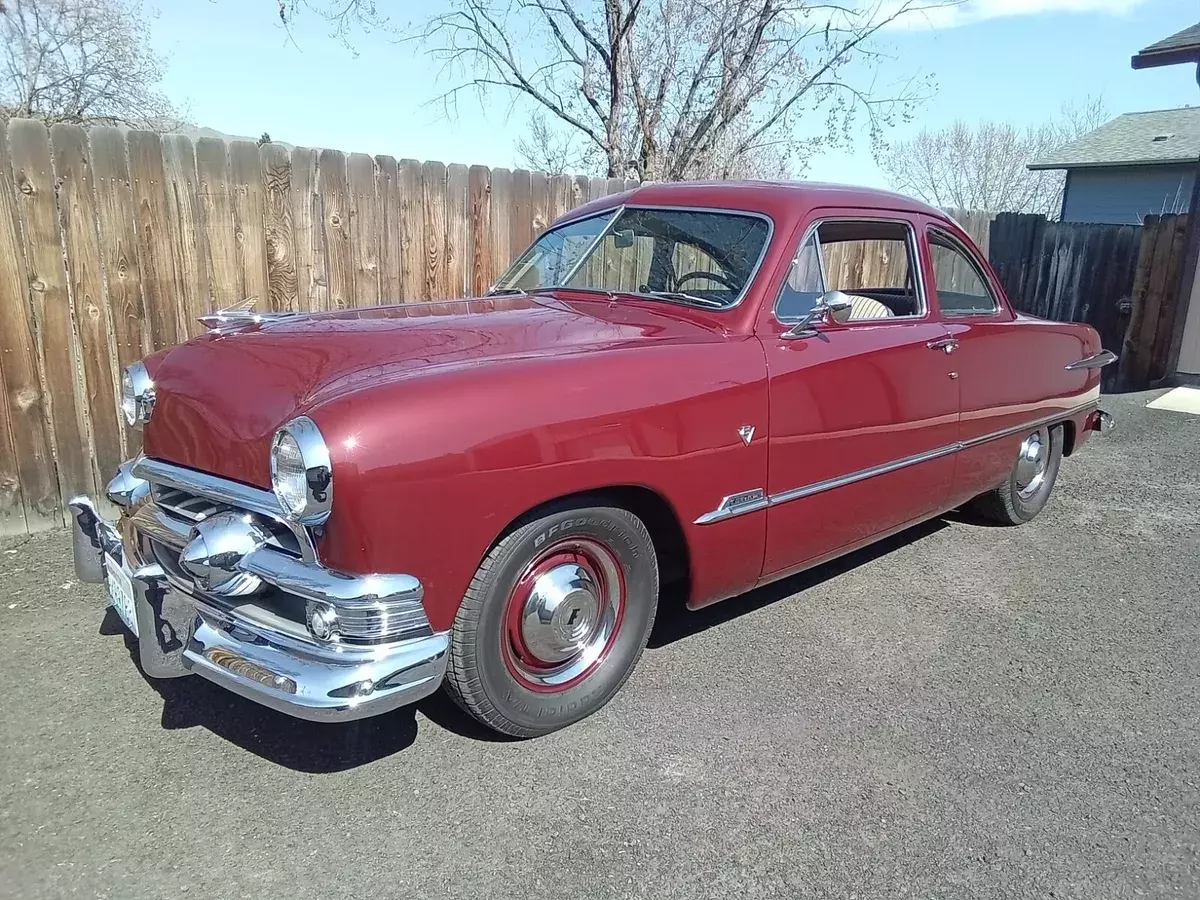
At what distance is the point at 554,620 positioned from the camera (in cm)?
278

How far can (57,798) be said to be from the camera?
255 cm

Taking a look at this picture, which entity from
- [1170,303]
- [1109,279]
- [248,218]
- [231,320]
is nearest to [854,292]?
[231,320]

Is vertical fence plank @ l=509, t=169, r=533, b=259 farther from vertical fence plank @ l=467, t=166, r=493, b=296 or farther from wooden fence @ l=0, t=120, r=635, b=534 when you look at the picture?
wooden fence @ l=0, t=120, r=635, b=534

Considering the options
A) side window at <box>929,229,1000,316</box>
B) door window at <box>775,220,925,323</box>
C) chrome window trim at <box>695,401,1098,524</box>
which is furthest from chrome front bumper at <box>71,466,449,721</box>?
side window at <box>929,229,1000,316</box>

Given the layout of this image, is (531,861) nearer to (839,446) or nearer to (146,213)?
(839,446)

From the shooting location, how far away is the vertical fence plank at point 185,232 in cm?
466

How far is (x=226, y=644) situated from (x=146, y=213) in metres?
3.12

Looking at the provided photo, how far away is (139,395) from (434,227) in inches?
115

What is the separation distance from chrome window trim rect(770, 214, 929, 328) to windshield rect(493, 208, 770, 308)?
17 centimetres

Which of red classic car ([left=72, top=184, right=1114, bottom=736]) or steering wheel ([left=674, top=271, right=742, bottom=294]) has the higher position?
steering wheel ([left=674, top=271, right=742, bottom=294])

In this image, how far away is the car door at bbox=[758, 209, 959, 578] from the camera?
10.9 feet

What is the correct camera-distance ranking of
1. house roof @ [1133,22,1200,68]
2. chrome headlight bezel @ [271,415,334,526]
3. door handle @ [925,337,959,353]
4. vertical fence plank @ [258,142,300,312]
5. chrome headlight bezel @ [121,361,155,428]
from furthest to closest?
house roof @ [1133,22,1200,68] → vertical fence plank @ [258,142,300,312] → door handle @ [925,337,959,353] → chrome headlight bezel @ [121,361,155,428] → chrome headlight bezel @ [271,415,334,526]

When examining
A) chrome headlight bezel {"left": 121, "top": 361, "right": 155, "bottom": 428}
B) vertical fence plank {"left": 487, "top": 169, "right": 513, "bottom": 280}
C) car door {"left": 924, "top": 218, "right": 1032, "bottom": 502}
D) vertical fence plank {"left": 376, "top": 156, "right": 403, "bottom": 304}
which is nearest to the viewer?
chrome headlight bezel {"left": 121, "top": 361, "right": 155, "bottom": 428}

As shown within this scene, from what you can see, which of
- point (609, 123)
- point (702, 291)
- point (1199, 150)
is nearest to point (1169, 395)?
point (609, 123)
